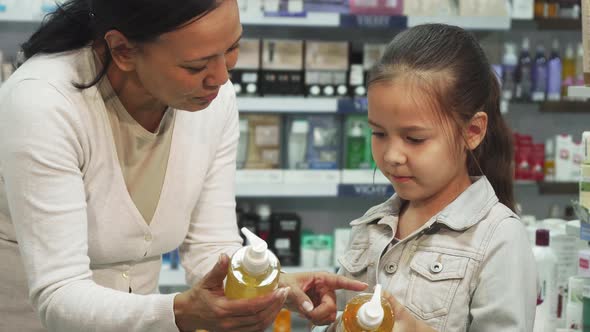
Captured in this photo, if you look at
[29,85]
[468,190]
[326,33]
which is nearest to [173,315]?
[29,85]

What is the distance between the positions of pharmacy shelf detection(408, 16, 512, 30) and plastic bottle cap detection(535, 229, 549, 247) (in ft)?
5.68

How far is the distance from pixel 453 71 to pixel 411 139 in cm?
16

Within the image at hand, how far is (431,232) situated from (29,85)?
0.79m

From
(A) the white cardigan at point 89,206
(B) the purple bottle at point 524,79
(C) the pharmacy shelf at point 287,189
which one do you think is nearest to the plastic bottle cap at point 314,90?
(C) the pharmacy shelf at point 287,189

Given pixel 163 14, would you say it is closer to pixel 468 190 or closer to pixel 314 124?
pixel 468 190

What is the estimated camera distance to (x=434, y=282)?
1.47 m

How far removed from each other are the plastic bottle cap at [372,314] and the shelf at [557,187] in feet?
10.00

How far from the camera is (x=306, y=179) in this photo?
12.4 feet

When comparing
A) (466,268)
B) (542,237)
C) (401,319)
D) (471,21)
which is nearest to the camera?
(401,319)

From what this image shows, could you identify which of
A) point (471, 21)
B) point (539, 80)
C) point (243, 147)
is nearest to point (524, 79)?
point (539, 80)

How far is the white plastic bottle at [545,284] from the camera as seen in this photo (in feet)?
6.98

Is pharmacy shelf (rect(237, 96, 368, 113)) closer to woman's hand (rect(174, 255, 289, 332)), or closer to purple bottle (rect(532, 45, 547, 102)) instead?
purple bottle (rect(532, 45, 547, 102))

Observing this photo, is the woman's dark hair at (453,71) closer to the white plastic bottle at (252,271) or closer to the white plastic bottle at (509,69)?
the white plastic bottle at (252,271)

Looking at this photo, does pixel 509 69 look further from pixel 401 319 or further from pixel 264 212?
pixel 401 319
